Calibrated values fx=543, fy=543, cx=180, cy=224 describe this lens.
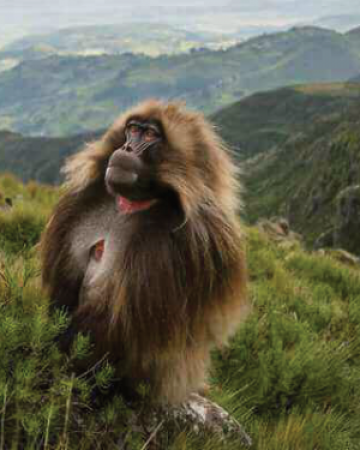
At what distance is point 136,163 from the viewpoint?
2885 mm

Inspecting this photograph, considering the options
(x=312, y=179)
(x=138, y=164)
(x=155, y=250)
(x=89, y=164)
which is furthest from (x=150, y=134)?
(x=312, y=179)

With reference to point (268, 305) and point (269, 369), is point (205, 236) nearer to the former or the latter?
point (269, 369)

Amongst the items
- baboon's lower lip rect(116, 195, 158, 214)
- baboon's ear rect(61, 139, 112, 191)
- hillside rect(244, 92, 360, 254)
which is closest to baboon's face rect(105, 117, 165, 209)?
baboon's lower lip rect(116, 195, 158, 214)

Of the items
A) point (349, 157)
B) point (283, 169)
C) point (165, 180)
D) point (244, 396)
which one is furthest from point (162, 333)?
point (283, 169)

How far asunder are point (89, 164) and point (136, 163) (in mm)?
608

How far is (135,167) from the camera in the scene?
2873 mm

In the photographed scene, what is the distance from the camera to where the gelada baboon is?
8.97 ft

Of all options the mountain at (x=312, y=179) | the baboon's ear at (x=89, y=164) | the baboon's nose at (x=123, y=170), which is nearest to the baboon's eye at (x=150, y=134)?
the baboon's nose at (x=123, y=170)

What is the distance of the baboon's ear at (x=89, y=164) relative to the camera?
3324 millimetres

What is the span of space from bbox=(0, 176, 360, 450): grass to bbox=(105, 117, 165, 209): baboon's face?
66cm

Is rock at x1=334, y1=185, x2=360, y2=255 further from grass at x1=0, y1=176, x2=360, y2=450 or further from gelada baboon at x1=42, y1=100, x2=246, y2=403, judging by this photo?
gelada baboon at x1=42, y1=100, x2=246, y2=403

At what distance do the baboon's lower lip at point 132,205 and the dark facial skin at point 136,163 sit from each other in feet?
0.13

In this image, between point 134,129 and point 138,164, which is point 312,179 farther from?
point 138,164

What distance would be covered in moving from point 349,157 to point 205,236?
76815 mm
